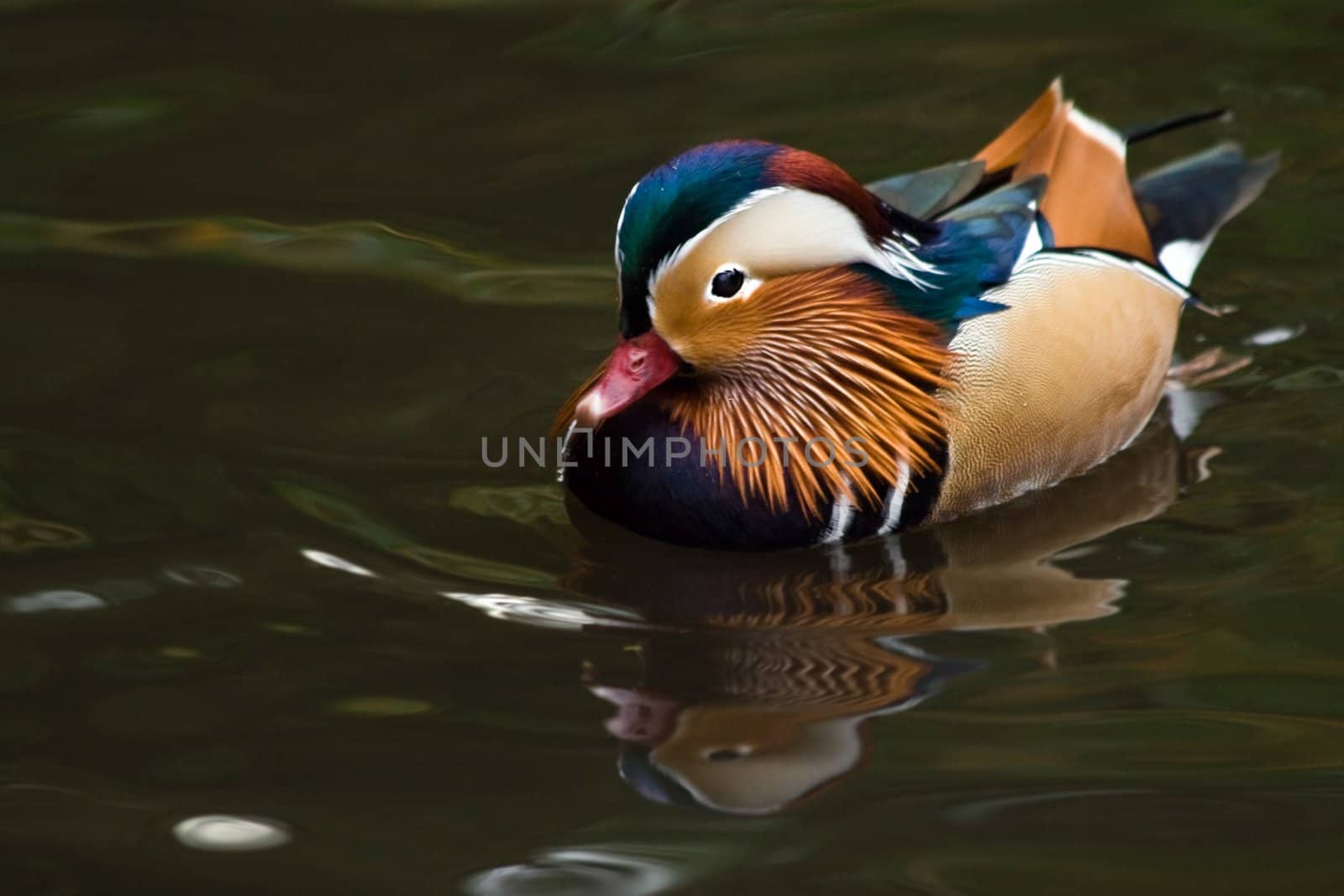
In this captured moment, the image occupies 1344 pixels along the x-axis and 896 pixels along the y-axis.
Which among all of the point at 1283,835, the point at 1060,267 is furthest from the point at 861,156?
the point at 1283,835

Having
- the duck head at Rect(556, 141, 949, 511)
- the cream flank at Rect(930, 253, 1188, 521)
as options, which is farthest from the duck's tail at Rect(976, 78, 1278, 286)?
the duck head at Rect(556, 141, 949, 511)

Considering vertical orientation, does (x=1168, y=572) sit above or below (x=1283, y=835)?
above

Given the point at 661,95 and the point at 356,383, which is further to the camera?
the point at 661,95

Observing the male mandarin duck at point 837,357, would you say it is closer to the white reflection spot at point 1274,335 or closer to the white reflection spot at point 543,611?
the white reflection spot at point 543,611

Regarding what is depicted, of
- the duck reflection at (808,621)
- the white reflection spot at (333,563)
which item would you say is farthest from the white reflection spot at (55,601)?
the duck reflection at (808,621)

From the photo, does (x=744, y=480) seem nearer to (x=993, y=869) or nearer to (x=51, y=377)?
(x=993, y=869)

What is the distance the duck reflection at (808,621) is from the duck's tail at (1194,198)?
888mm

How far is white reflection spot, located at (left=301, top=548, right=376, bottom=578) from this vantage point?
4.43 meters

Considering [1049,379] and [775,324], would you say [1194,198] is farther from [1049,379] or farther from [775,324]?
[775,324]

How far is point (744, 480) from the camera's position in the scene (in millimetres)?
4605

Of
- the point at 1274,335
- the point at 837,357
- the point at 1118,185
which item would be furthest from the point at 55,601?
the point at 1274,335

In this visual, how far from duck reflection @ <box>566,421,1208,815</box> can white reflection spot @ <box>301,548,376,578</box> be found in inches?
19.0

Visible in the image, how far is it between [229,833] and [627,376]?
1.43 m

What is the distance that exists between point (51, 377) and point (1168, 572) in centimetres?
299
